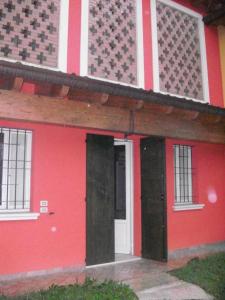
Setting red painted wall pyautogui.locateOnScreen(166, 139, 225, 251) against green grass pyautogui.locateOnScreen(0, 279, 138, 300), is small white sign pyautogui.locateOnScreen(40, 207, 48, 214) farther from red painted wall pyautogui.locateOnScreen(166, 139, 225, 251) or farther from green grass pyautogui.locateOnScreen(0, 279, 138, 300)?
red painted wall pyautogui.locateOnScreen(166, 139, 225, 251)

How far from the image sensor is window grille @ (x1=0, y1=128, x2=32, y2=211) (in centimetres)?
576

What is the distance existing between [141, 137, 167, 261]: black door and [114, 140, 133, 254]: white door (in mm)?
418

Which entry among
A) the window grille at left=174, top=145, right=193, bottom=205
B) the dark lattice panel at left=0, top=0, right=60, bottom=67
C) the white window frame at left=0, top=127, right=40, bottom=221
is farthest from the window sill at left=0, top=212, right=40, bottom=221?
the window grille at left=174, top=145, right=193, bottom=205


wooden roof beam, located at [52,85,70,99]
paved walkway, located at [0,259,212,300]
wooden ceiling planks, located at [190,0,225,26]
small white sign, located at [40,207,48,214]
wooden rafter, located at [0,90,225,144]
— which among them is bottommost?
paved walkway, located at [0,259,212,300]

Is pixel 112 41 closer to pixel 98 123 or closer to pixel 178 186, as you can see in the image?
pixel 98 123

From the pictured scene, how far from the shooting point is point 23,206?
5.90 meters

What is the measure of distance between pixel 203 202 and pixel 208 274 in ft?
9.20

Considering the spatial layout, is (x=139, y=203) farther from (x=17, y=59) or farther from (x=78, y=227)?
(x=17, y=59)

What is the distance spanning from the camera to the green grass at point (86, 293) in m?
4.41

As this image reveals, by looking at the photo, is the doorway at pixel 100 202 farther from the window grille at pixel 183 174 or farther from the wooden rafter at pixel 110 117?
the window grille at pixel 183 174

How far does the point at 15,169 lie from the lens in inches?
231

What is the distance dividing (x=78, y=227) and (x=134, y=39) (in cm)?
391

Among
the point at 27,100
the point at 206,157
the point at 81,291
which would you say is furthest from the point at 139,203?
the point at 27,100

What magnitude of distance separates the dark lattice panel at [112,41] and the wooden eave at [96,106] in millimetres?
972
